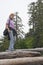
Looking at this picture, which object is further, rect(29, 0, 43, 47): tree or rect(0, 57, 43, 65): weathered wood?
rect(29, 0, 43, 47): tree

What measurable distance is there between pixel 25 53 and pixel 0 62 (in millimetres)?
2980

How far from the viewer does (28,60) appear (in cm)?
1195

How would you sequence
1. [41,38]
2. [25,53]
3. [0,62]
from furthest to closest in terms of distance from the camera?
[41,38]
[25,53]
[0,62]

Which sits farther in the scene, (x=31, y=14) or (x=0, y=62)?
(x=31, y=14)

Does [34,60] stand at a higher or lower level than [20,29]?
higher

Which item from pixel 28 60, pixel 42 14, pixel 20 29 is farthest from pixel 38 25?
pixel 28 60

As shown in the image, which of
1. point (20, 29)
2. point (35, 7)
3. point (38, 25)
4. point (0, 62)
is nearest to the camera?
point (0, 62)

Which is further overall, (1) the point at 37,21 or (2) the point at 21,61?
(1) the point at 37,21

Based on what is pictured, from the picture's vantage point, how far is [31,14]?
46594 mm

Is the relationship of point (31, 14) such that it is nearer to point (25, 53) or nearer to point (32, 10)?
point (32, 10)

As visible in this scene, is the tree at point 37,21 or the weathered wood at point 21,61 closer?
the weathered wood at point 21,61

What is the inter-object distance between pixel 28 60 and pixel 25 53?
260cm

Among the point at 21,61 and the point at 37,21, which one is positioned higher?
the point at 21,61

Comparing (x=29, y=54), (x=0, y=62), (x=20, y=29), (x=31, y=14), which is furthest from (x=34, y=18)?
(x=0, y=62)
